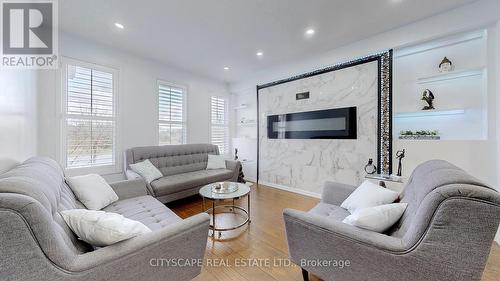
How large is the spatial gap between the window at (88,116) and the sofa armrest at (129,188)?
4.83 ft

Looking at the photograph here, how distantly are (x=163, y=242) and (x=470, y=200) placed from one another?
1.55 m

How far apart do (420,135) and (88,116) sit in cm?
515

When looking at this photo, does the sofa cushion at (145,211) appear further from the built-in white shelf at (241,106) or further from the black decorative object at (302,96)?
the built-in white shelf at (241,106)

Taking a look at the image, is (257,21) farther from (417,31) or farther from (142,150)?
(142,150)

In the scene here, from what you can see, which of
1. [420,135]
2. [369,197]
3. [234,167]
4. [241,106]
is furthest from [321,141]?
[241,106]

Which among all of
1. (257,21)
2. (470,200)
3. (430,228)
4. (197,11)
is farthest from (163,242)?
(257,21)

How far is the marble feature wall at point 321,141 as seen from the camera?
3.13 metres

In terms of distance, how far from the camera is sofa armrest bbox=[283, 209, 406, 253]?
1.03m

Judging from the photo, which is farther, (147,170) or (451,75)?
(147,170)

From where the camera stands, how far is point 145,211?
186 cm

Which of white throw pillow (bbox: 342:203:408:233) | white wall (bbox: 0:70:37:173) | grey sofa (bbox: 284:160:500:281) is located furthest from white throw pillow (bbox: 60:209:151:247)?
white throw pillow (bbox: 342:203:408:233)

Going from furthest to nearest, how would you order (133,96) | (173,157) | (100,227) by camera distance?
(173,157)
(133,96)
(100,227)

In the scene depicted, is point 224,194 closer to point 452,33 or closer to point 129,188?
point 129,188

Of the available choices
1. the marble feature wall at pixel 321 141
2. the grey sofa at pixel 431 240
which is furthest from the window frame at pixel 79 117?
the grey sofa at pixel 431 240
